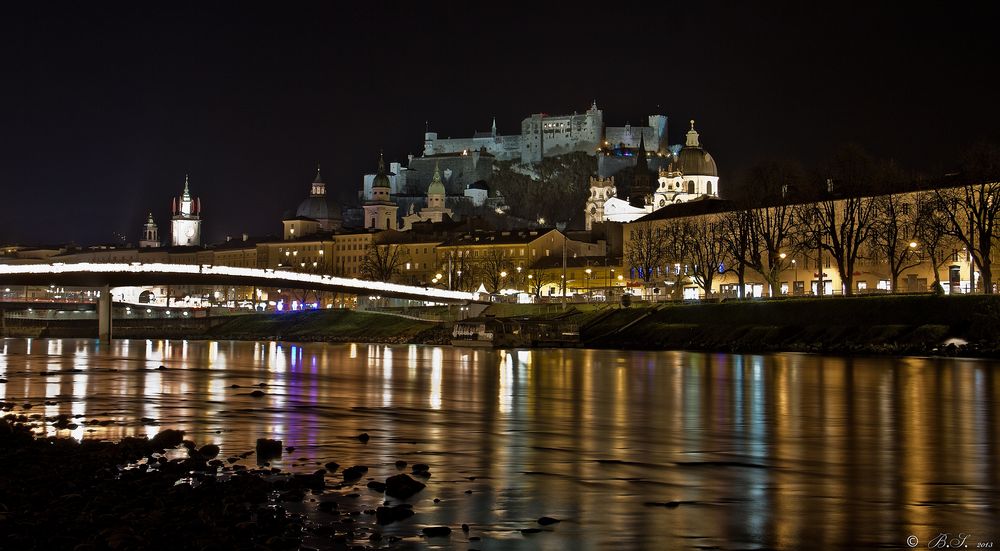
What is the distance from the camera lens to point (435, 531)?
14.8m

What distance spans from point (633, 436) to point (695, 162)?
413 ft

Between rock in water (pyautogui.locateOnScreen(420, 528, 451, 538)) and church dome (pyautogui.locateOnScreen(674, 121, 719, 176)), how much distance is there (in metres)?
136

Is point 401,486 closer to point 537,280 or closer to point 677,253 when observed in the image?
point 677,253

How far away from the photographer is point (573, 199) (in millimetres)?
189000

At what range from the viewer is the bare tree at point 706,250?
87.7m

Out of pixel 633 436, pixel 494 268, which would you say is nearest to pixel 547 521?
pixel 633 436

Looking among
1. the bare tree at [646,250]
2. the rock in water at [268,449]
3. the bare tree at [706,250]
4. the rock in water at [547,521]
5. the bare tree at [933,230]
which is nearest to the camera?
the rock in water at [547,521]

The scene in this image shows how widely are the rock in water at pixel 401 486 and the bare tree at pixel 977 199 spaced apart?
160ft

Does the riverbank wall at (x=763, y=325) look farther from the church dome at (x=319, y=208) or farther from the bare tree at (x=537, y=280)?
the church dome at (x=319, y=208)

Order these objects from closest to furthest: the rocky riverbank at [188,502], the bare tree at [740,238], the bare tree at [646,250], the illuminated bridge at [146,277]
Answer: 1. the rocky riverbank at [188,502]
2. the illuminated bridge at [146,277]
3. the bare tree at [740,238]
4. the bare tree at [646,250]

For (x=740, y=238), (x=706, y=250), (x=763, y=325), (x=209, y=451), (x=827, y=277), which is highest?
(x=706, y=250)

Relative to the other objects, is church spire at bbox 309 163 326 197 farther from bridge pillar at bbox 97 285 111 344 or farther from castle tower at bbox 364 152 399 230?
bridge pillar at bbox 97 285 111 344

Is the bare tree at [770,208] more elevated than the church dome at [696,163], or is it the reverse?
the church dome at [696,163]

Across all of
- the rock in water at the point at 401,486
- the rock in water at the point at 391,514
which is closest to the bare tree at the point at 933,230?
the rock in water at the point at 401,486
